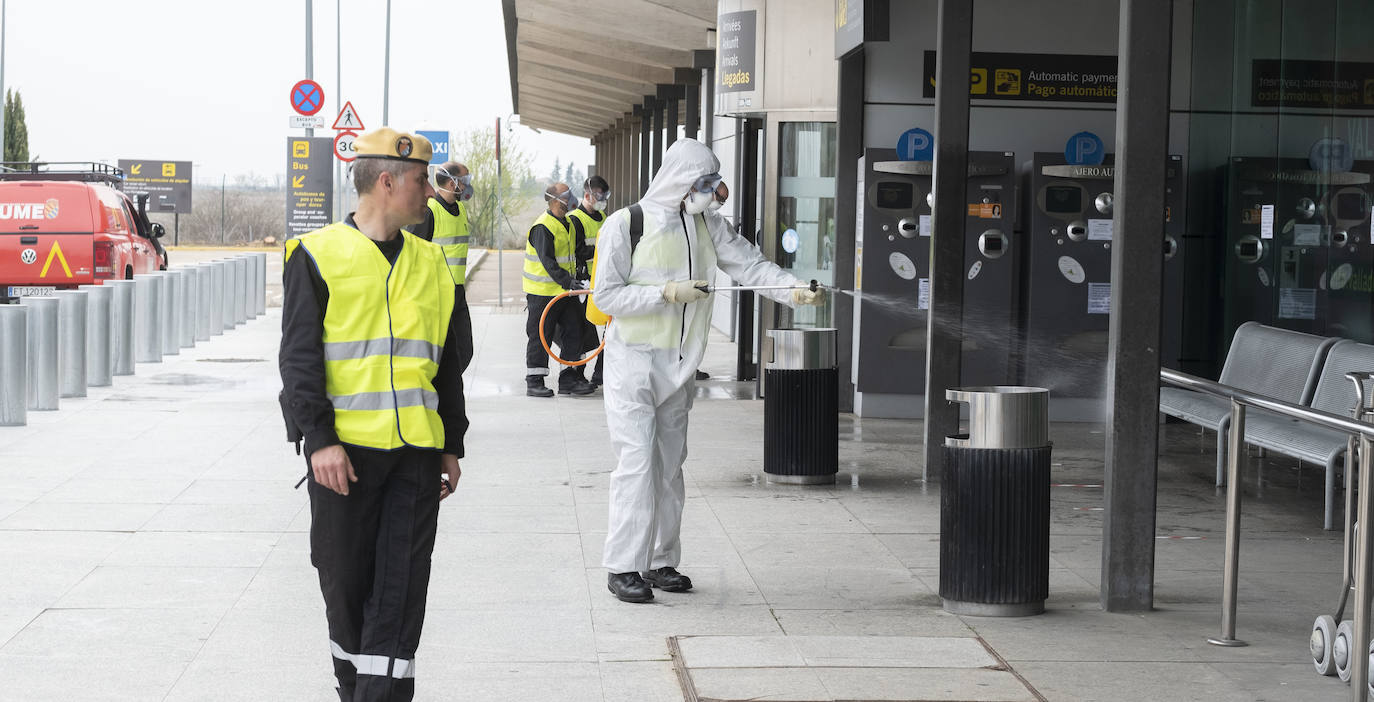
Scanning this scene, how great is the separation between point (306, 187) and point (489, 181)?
30.9m

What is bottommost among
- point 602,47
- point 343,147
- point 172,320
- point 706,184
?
point 172,320

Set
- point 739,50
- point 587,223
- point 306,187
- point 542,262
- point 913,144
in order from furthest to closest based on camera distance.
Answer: point 306,187 < point 587,223 < point 542,262 < point 739,50 < point 913,144

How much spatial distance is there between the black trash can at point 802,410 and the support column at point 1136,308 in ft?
10.1

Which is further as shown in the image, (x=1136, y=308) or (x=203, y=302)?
(x=203, y=302)

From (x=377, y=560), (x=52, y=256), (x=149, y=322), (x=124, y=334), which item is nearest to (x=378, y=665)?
(x=377, y=560)

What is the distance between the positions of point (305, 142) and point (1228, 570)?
833 inches

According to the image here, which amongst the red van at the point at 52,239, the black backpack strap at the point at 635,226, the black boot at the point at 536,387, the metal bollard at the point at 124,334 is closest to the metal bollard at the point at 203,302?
the red van at the point at 52,239

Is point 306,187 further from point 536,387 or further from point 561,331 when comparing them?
point 536,387

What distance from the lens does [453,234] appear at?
12.0 meters

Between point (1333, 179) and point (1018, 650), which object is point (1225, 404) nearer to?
point (1333, 179)

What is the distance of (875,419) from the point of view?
12352mm

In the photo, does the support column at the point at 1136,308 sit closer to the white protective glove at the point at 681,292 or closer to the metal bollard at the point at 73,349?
the white protective glove at the point at 681,292

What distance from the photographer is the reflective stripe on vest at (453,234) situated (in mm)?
11828

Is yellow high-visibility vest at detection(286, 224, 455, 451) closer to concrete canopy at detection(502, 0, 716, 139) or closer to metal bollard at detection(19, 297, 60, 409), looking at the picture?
metal bollard at detection(19, 297, 60, 409)
